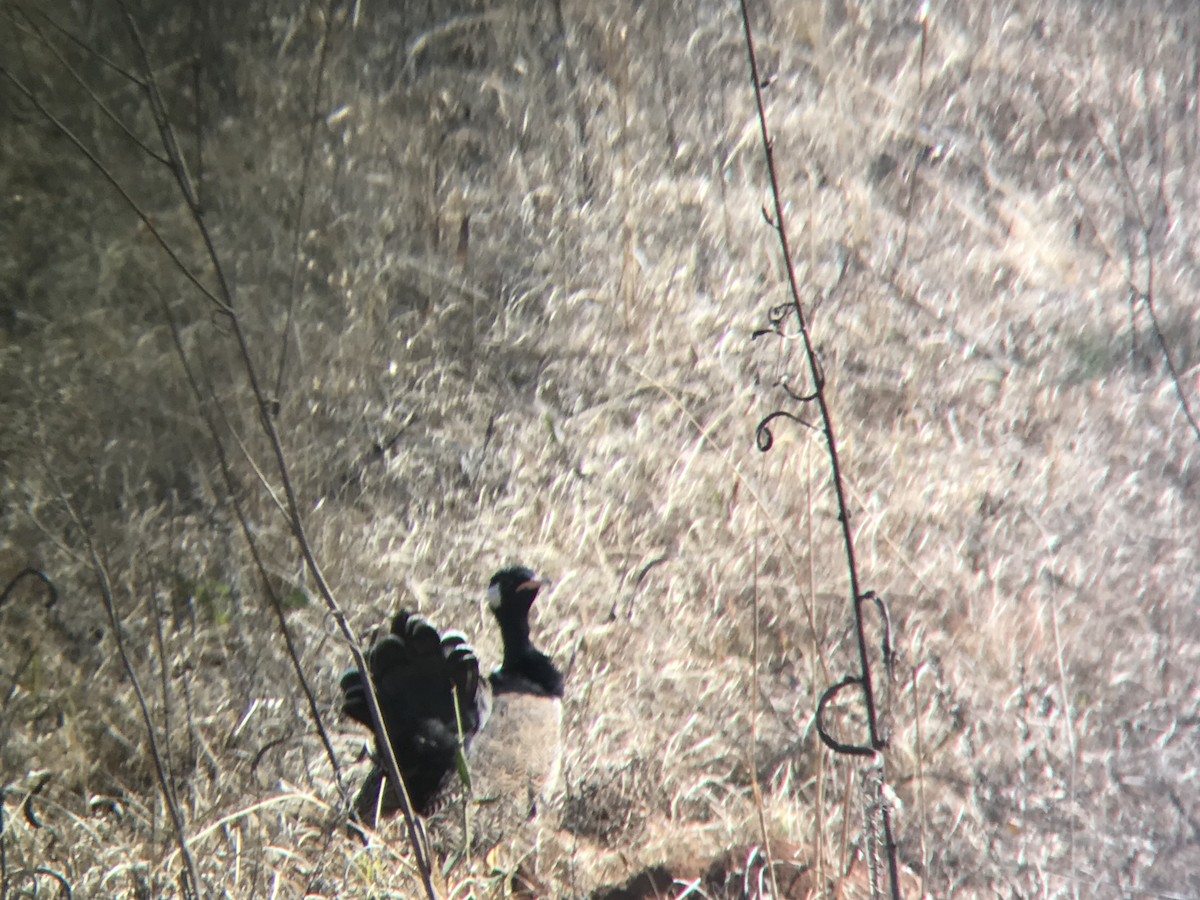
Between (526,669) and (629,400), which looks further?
(629,400)

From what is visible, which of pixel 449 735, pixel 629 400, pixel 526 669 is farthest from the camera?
pixel 629 400

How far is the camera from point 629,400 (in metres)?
2.31

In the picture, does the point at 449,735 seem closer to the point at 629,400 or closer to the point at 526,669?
the point at 526,669

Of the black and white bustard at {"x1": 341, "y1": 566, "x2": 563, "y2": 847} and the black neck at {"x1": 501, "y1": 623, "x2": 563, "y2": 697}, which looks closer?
the black and white bustard at {"x1": 341, "y1": 566, "x2": 563, "y2": 847}

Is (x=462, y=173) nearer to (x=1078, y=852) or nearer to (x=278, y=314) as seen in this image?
(x=278, y=314)

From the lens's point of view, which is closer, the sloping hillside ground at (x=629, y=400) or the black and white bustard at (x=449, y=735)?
the black and white bustard at (x=449, y=735)

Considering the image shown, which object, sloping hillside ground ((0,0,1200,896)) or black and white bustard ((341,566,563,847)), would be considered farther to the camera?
sloping hillside ground ((0,0,1200,896))

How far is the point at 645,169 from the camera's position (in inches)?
97.3

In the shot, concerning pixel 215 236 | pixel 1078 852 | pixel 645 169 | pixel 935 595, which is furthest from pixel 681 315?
pixel 1078 852

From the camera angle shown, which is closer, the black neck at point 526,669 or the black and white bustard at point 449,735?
the black and white bustard at point 449,735

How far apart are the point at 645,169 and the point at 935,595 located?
126 centimetres

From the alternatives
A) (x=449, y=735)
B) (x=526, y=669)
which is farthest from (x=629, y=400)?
(x=449, y=735)

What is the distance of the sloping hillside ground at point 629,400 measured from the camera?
1.69 meters

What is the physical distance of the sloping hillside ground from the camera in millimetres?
1686
